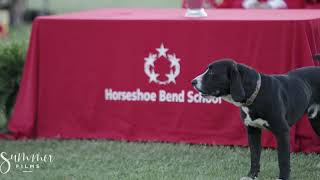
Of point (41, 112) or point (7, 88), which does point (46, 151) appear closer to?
point (41, 112)

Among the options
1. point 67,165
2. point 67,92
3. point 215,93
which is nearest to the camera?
point 215,93

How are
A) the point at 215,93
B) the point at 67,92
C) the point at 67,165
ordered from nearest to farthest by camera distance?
the point at 215,93 → the point at 67,165 → the point at 67,92

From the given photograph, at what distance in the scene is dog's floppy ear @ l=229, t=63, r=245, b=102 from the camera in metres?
4.77

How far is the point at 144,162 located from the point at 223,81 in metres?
1.38

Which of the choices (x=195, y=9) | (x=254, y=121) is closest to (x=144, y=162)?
(x=254, y=121)

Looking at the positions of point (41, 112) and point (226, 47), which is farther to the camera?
point (41, 112)

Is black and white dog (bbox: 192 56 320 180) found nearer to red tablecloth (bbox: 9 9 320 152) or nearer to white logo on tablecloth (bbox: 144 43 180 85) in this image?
red tablecloth (bbox: 9 9 320 152)

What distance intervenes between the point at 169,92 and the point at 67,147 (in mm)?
1065

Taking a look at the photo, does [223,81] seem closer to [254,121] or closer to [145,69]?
[254,121]

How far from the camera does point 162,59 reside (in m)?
6.45

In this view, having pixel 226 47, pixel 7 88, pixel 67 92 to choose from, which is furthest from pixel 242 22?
pixel 7 88

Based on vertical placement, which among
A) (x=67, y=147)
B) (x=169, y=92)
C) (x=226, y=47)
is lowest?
(x=67, y=147)

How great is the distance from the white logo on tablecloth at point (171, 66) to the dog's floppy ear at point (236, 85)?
166cm

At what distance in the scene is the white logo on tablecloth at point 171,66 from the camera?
21.1 feet
